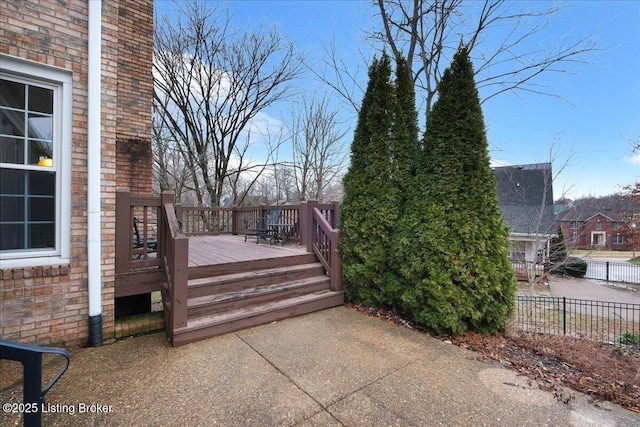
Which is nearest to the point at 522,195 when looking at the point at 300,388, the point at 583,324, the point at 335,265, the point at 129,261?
the point at 583,324

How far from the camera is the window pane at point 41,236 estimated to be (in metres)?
2.96

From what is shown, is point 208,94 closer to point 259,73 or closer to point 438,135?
point 259,73

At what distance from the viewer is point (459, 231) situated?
11.7ft

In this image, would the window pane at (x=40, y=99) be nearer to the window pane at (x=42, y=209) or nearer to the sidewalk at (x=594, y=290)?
the window pane at (x=42, y=209)

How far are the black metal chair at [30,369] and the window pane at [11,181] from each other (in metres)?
2.34

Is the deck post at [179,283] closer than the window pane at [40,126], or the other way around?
the window pane at [40,126]

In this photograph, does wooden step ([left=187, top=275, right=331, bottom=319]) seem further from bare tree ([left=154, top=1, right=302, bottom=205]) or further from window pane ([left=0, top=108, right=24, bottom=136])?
bare tree ([left=154, top=1, right=302, bottom=205])

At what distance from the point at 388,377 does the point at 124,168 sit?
5.48 meters

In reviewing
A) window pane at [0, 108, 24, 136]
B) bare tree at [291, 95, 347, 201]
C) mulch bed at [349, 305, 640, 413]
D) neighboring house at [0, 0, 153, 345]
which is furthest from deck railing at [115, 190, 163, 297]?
bare tree at [291, 95, 347, 201]

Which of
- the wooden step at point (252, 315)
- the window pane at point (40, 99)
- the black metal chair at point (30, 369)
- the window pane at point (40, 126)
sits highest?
the window pane at point (40, 99)

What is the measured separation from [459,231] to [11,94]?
Result: 4.96 metres

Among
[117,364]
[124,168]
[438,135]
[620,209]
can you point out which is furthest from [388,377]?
[620,209]

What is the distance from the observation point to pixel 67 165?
303 centimetres

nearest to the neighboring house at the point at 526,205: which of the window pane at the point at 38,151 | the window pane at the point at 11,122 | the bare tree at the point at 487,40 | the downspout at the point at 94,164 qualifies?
the bare tree at the point at 487,40
